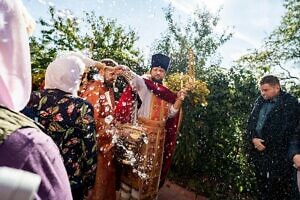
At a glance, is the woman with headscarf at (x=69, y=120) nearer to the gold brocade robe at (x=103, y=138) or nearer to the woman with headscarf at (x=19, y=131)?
the gold brocade robe at (x=103, y=138)

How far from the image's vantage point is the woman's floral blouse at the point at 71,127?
2.75 metres

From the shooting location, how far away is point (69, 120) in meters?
2.79

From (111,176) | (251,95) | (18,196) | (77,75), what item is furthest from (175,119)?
(18,196)

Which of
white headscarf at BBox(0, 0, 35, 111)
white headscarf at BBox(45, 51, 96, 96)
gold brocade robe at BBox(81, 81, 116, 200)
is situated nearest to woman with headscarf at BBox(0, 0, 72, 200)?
white headscarf at BBox(0, 0, 35, 111)

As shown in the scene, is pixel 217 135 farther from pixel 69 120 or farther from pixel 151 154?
pixel 69 120

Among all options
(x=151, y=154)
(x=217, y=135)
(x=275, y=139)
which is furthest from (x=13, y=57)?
(x=217, y=135)

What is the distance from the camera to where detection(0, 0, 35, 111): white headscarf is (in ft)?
2.94

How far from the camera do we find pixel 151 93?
230 inches

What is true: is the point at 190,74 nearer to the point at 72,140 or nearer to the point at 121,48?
the point at 72,140

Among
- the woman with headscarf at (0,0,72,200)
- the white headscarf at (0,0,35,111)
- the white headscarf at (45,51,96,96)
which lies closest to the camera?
the woman with headscarf at (0,0,72,200)

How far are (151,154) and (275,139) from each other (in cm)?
200

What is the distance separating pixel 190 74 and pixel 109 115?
62.4 inches

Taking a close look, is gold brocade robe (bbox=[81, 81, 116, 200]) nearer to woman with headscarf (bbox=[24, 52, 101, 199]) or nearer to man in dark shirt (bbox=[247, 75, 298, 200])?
woman with headscarf (bbox=[24, 52, 101, 199])

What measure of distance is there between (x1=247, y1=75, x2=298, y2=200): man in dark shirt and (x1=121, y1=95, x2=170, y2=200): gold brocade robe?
1.58 m
